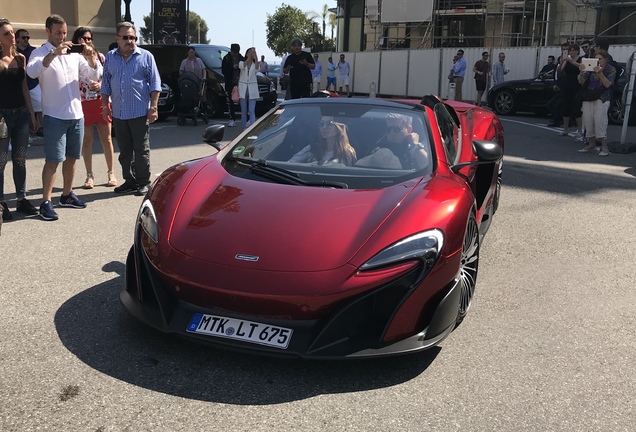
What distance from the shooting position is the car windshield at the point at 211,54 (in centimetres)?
1744

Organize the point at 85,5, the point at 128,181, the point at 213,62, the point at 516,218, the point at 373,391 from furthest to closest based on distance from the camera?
the point at 85,5 → the point at 213,62 → the point at 128,181 → the point at 516,218 → the point at 373,391

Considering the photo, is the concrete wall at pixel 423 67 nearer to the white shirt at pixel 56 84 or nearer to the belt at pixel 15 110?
the white shirt at pixel 56 84

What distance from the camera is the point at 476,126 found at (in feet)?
21.4

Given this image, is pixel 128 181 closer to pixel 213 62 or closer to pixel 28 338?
pixel 28 338

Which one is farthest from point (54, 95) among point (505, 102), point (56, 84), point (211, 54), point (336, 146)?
point (505, 102)

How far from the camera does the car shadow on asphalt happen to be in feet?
10.7

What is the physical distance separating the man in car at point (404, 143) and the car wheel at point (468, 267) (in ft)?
1.81

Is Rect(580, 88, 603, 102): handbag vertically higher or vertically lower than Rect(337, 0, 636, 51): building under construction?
lower

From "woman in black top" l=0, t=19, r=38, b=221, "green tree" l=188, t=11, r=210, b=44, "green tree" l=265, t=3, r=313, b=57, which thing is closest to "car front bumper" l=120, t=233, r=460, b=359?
"woman in black top" l=0, t=19, r=38, b=221

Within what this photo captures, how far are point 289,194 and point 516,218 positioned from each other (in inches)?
152

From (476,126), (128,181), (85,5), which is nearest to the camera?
(476,126)

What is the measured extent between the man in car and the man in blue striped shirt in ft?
11.5

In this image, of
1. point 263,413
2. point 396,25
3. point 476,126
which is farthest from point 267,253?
point 396,25

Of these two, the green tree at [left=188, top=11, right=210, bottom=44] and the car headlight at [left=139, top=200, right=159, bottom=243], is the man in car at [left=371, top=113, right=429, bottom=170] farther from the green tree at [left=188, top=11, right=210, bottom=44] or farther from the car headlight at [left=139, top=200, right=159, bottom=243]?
the green tree at [left=188, top=11, right=210, bottom=44]
